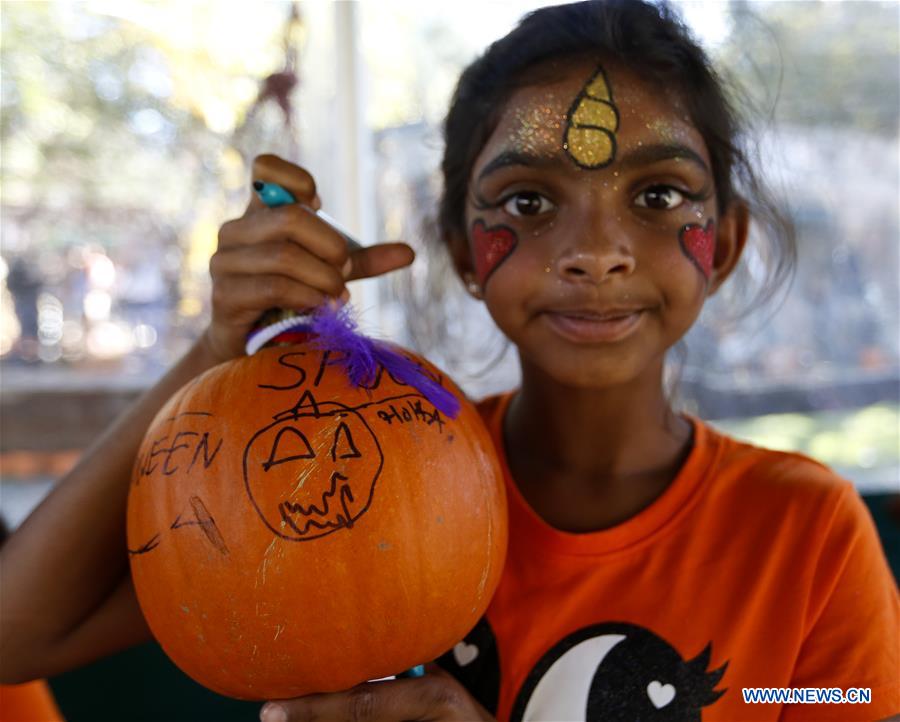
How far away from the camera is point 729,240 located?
1283mm

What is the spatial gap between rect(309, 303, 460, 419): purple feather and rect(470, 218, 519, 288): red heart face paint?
0.29 meters

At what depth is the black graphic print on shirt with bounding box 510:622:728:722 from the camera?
0.97 meters

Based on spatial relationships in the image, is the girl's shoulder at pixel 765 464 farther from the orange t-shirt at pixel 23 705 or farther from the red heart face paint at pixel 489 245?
the orange t-shirt at pixel 23 705

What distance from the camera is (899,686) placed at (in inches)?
37.1

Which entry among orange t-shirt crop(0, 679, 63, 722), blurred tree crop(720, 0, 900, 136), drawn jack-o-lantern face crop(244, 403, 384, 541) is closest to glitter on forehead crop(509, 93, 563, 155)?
drawn jack-o-lantern face crop(244, 403, 384, 541)

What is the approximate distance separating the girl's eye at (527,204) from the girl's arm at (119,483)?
166 mm

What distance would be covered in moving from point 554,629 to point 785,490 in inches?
15.0

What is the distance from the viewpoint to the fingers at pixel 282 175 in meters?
1.00

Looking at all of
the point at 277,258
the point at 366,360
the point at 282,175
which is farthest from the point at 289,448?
the point at 282,175

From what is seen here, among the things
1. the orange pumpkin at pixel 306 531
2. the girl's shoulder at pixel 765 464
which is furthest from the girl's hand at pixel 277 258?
the girl's shoulder at pixel 765 464

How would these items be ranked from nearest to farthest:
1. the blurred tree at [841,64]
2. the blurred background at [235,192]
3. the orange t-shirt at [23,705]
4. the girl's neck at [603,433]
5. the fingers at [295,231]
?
the fingers at [295,231] → the girl's neck at [603,433] → the orange t-shirt at [23,705] → the blurred background at [235,192] → the blurred tree at [841,64]

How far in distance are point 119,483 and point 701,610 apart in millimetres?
836

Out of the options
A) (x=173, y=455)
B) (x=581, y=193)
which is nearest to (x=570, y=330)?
(x=581, y=193)

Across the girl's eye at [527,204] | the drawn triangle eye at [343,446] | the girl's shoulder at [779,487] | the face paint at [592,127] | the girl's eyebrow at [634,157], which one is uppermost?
the face paint at [592,127]
